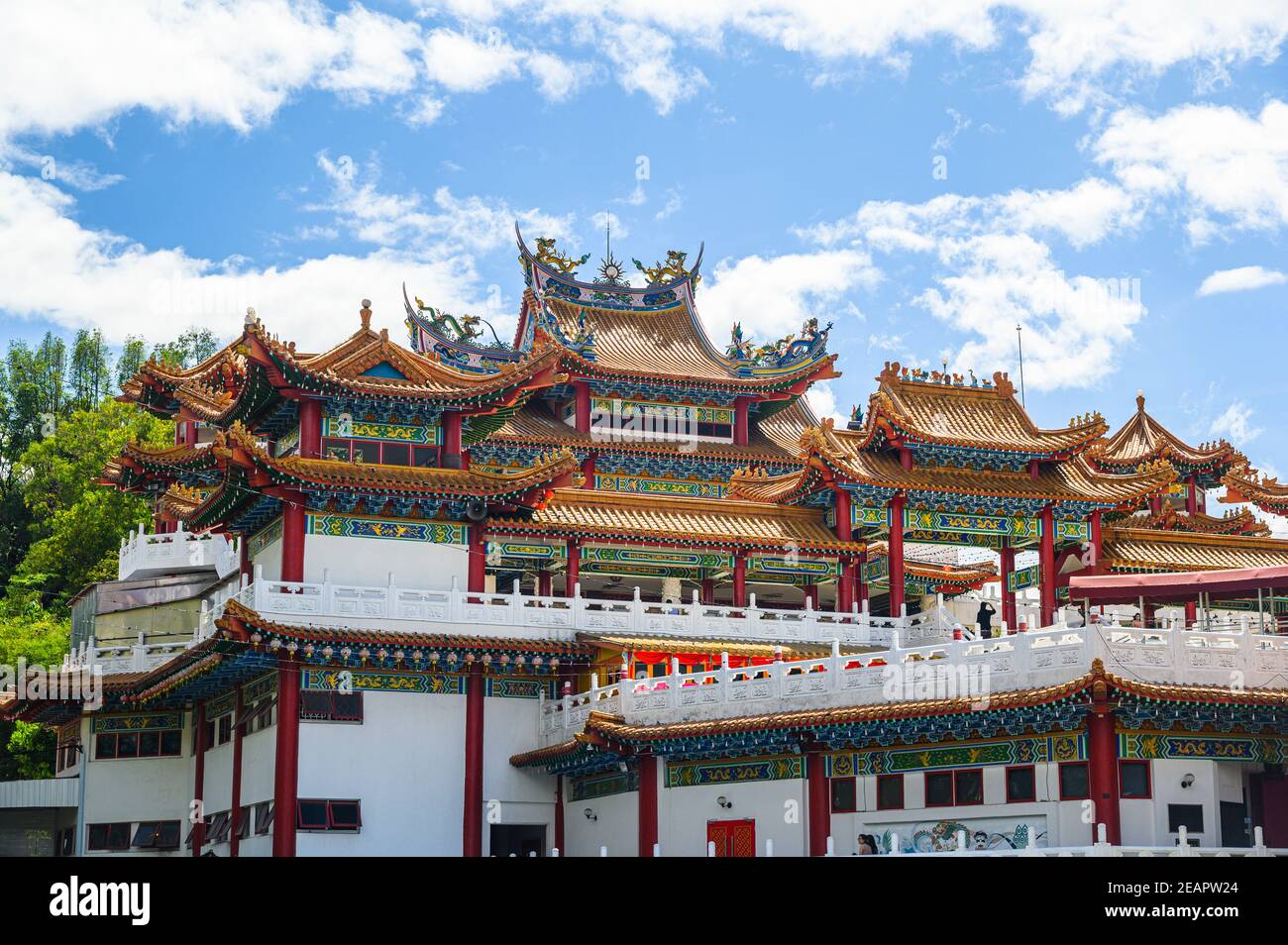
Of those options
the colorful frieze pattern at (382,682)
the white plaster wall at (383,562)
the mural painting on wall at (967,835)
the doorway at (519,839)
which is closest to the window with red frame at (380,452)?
the white plaster wall at (383,562)

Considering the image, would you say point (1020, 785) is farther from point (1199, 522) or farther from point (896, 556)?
point (1199, 522)

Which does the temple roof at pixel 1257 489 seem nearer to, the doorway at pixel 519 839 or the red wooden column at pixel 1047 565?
the red wooden column at pixel 1047 565

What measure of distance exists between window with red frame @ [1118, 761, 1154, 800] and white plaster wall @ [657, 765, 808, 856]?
234 inches

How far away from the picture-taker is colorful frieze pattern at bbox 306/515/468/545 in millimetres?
37031

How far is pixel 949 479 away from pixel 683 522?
6558 mm

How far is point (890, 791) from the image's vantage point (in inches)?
1208

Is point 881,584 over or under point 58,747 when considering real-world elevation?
over

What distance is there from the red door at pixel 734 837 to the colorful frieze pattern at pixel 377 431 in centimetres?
1110

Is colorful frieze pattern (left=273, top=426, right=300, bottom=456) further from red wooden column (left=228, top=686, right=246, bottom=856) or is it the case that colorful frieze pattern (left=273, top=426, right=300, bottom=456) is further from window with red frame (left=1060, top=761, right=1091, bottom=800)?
window with red frame (left=1060, top=761, right=1091, bottom=800)

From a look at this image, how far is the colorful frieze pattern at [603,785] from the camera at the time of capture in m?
34.7
